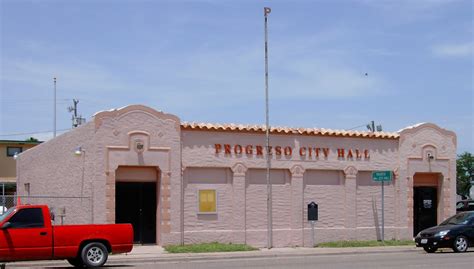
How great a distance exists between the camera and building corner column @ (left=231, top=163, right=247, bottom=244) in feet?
88.4

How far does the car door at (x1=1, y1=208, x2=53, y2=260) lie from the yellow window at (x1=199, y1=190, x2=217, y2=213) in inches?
347

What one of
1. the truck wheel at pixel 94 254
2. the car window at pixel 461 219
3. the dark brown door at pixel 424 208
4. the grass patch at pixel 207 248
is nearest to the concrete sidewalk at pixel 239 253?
the grass patch at pixel 207 248

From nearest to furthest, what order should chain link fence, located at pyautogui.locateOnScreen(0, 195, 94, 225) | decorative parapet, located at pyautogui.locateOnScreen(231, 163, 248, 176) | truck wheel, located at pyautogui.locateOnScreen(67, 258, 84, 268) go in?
truck wheel, located at pyautogui.locateOnScreen(67, 258, 84, 268) → chain link fence, located at pyautogui.locateOnScreen(0, 195, 94, 225) → decorative parapet, located at pyautogui.locateOnScreen(231, 163, 248, 176)

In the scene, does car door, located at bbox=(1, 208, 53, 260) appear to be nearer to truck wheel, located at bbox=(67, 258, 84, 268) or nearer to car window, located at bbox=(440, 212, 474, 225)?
truck wheel, located at bbox=(67, 258, 84, 268)

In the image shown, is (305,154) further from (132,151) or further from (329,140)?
(132,151)

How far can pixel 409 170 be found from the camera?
30.2m

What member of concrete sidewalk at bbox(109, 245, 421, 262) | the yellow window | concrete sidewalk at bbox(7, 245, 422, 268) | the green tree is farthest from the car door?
the green tree

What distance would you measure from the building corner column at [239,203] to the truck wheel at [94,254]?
27.5 feet

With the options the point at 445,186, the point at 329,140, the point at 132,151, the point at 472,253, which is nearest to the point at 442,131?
the point at 445,186

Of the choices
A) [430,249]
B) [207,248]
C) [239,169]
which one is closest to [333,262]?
[430,249]

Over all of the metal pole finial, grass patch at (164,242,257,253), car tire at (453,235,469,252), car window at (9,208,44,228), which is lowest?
grass patch at (164,242,257,253)

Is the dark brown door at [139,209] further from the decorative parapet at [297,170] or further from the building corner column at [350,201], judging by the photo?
the building corner column at [350,201]

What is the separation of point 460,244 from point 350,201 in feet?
18.3

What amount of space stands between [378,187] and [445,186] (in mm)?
3458
